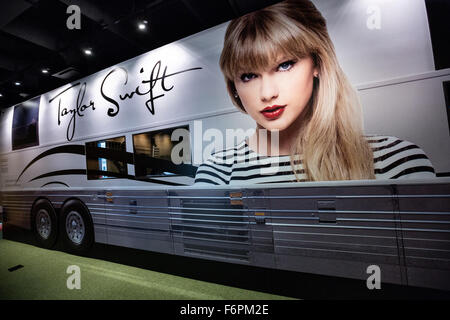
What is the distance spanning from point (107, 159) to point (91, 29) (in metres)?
2.49

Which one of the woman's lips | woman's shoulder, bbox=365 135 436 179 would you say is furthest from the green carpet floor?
the woman's lips

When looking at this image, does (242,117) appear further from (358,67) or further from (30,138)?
(30,138)

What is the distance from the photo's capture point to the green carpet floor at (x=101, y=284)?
2350mm

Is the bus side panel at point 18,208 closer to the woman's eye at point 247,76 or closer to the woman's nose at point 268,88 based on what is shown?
the woman's eye at point 247,76

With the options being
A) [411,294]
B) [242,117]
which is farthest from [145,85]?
[411,294]

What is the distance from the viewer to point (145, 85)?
3002mm

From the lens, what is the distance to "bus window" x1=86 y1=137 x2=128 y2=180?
3.17 metres

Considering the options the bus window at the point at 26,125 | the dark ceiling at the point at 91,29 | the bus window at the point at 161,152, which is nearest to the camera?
the bus window at the point at 161,152

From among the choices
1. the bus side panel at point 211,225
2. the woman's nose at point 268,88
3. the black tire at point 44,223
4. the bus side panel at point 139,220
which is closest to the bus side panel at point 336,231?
the bus side panel at point 211,225

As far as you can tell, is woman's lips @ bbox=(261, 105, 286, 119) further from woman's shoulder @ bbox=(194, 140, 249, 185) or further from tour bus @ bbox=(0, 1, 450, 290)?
woman's shoulder @ bbox=(194, 140, 249, 185)

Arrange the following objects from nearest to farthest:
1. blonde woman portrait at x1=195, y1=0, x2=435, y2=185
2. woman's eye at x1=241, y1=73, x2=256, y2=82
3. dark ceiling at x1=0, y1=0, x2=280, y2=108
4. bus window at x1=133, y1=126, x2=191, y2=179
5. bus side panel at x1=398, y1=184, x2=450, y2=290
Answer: bus side panel at x1=398, y1=184, x2=450, y2=290
blonde woman portrait at x1=195, y1=0, x2=435, y2=185
woman's eye at x1=241, y1=73, x2=256, y2=82
bus window at x1=133, y1=126, x2=191, y2=179
dark ceiling at x1=0, y1=0, x2=280, y2=108

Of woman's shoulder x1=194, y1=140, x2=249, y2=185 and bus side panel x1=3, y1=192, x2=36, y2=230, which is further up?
woman's shoulder x1=194, y1=140, x2=249, y2=185

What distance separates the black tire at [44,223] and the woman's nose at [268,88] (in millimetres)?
4147
